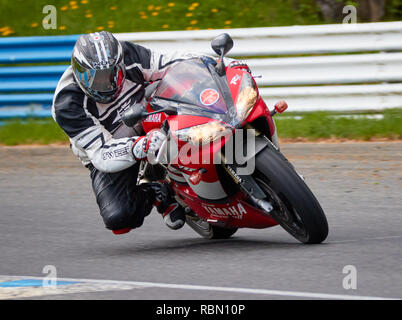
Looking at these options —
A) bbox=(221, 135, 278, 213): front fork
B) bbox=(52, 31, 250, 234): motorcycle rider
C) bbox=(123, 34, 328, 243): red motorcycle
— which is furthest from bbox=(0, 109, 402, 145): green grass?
bbox=(221, 135, 278, 213): front fork

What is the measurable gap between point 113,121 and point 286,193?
1.70m

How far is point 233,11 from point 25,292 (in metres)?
9.57

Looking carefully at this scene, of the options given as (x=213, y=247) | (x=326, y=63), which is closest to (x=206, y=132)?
(x=213, y=247)

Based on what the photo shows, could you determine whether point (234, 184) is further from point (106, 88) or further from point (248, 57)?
point (248, 57)

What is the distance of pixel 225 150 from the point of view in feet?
16.5

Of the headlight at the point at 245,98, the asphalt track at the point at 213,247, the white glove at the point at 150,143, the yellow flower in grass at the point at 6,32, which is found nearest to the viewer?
the asphalt track at the point at 213,247

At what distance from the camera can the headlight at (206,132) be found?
4.92 metres

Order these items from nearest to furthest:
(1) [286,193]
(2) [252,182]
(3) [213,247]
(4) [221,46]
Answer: (1) [286,193], (2) [252,182], (4) [221,46], (3) [213,247]

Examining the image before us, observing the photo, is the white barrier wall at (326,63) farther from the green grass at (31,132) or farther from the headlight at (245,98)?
the headlight at (245,98)

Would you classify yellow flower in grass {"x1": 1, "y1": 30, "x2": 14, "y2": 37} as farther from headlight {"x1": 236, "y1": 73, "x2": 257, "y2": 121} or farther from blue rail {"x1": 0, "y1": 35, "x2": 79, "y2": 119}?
headlight {"x1": 236, "y1": 73, "x2": 257, "y2": 121}

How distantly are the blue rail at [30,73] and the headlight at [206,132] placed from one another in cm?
647

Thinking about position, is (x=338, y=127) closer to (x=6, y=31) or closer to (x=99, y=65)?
(x=99, y=65)

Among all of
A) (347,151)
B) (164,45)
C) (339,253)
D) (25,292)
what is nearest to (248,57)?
(164,45)

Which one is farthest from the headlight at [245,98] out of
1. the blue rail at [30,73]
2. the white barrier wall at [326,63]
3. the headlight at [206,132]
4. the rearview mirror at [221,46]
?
the blue rail at [30,73]
